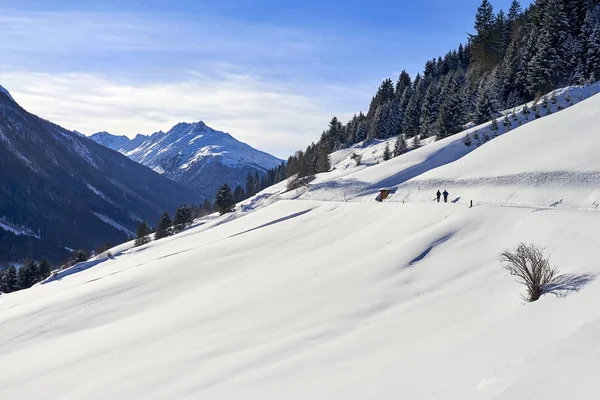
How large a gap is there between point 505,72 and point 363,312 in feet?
214

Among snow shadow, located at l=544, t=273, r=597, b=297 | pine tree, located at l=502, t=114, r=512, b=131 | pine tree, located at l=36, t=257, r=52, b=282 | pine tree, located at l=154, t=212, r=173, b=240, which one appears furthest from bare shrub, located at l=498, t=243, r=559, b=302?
pine tree, located at l=36, t=257, r=52, b=282

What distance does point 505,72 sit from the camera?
6919cm

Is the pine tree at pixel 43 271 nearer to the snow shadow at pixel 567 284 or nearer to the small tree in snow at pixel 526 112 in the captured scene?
the snow shadow at pixel 567 284

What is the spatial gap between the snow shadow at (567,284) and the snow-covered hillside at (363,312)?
2.8 inches

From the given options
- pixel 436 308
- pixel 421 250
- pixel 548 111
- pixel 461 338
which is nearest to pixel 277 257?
pixel 421 250

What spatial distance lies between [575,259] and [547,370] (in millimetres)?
8664

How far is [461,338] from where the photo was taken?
13.7 m

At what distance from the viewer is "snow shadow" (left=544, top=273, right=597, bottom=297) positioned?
14.3 m

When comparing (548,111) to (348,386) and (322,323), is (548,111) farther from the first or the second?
(348,386)

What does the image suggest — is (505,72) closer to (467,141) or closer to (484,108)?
(484,108)

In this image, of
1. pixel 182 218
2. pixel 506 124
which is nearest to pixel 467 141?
pixel 506 124

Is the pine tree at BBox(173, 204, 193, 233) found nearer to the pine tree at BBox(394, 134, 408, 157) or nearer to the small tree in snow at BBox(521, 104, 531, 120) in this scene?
the pine tree at BBox(394, 134, 408, 157)

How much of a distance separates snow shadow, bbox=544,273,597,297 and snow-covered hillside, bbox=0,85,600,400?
7cm

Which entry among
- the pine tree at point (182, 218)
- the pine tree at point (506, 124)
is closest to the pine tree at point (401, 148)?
the pine tree at point (506, 124)
